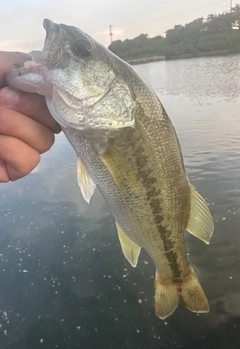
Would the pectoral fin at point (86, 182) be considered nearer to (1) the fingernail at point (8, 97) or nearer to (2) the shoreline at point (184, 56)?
(1) the fingernail at point (8, 97)

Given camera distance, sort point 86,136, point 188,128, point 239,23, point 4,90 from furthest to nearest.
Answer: point 239,23 < point 188,128 < point 86,136 < point 4,90

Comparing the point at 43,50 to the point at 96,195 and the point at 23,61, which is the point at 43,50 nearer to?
the point at 23,61

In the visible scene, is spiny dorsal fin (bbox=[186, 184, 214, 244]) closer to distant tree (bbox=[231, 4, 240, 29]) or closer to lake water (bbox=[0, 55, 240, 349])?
lake water (bbox=[0, 55, 240, 349])

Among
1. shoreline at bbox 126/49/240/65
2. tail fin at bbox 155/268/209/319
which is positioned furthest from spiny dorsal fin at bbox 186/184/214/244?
shoreline at bbox 126/49/240/65

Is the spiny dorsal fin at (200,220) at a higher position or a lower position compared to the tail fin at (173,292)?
higher

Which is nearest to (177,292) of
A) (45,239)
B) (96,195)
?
(45,239)

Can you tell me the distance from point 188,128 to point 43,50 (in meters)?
10.4

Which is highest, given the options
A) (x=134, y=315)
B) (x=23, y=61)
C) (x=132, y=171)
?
(x=23, y=61)

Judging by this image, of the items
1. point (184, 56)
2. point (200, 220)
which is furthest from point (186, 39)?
point (200, 220)

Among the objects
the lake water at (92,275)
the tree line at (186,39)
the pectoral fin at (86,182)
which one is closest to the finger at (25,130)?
the pectoral fin at (86,182)

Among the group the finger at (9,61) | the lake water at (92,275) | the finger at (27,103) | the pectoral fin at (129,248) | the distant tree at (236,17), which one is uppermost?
the distant tree at (236,17)

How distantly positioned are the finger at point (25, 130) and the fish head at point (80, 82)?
0.49 feet

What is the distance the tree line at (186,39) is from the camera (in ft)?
210

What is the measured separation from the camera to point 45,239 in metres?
5.80
